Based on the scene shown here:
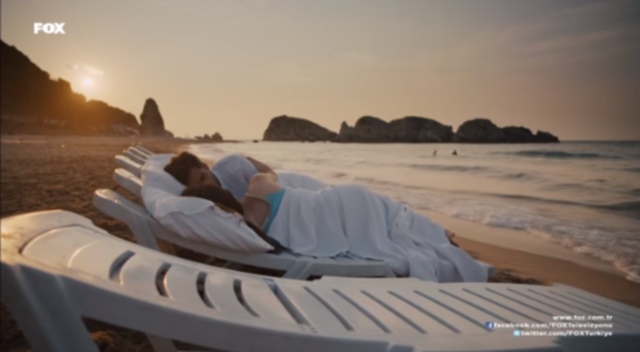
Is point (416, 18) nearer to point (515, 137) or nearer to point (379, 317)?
point (379, 317)

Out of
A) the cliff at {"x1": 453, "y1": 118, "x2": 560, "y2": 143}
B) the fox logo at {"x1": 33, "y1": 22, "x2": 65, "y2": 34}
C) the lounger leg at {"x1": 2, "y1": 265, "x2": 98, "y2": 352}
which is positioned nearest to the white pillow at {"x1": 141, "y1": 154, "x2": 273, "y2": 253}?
the lounger leg at {"x1": 2, "y1": 265, "x2": 98, "y2": 352}

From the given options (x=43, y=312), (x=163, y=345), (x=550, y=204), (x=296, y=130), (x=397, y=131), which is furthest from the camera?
(x=296, y=130)

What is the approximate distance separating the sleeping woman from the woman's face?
0.48 meters

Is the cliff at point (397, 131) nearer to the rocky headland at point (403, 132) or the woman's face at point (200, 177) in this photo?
the rocky headland at point (403, 132)

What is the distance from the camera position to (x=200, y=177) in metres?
3.32

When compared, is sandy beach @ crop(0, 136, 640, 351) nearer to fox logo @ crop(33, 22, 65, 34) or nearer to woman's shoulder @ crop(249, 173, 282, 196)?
woman's shoulder @ crop(249, 173, 282, 196)

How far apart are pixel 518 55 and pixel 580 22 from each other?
7.90 ft

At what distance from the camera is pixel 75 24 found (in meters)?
3.23

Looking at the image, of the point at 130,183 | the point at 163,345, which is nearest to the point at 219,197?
the point at 130,183

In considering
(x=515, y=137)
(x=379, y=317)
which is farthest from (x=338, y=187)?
(x=515, y=137)

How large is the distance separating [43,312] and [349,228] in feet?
6.96

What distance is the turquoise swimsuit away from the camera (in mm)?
2879

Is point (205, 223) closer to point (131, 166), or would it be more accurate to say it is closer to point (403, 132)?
point (131, 166)

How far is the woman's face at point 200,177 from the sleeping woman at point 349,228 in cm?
48
